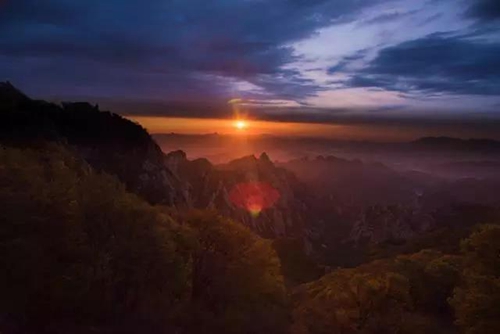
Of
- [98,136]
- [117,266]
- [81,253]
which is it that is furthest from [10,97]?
[81,253]

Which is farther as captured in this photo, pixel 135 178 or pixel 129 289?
pixel 135 178

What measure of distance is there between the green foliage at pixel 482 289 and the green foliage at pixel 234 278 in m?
19.4

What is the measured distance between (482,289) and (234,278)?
82.3 feet

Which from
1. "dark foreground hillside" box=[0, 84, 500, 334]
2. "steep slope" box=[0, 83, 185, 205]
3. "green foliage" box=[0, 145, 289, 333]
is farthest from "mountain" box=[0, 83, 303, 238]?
"dark foreground hillside" box=[0, 84, 500, 334]

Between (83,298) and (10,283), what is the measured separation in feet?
23.0

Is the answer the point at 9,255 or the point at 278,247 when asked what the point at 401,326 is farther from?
the point at 278,247

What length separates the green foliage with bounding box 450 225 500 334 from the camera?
34.9 m

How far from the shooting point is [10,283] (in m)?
33.1

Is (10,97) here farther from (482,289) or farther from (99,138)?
(482,289)

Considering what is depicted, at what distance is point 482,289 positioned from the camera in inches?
1428

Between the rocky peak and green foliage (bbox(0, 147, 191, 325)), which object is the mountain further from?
green foliage (bbox(0, 147, 191, 325))

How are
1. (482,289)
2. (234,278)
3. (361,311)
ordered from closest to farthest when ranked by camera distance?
(482,289) < (361,311) < (234,278)

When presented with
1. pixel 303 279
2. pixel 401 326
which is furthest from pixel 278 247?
pixel 401 326

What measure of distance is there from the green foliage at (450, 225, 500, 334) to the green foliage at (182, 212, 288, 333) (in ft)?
63.6
